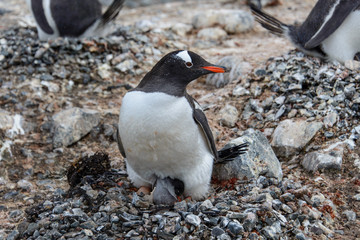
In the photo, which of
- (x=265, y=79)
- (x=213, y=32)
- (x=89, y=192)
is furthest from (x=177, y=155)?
(x=213, y=32)

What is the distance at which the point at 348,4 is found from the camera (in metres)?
4.39

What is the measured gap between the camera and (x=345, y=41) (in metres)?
4.53

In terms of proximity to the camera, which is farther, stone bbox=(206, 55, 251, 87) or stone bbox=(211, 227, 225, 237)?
stone bbox=(206, 55, 251, 87)

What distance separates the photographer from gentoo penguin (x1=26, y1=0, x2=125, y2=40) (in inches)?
218

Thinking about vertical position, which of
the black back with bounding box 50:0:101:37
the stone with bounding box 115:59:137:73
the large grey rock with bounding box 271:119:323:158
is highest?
the large grey rock with bounding box 271:119:323:158

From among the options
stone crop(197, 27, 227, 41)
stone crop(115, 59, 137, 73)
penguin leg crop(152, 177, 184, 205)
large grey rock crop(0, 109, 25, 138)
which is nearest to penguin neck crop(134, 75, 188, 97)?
penguin leg crop(152, 177, 184, 205)

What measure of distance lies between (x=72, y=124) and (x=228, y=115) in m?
1.43

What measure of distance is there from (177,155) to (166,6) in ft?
19.0

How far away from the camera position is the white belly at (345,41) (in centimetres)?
445

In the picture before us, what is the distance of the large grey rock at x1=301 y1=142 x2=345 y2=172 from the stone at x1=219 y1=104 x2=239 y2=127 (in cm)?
83

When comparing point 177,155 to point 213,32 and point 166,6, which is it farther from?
point 166,6

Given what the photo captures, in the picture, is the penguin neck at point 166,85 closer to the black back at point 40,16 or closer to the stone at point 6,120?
the stone at point 6,120

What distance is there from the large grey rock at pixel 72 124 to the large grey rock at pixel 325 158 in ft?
6.39

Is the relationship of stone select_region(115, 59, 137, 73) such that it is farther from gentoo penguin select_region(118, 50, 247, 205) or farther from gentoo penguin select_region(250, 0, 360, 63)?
gentoo penguin select_region(118, 50, 247, 205)
